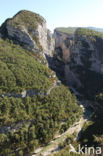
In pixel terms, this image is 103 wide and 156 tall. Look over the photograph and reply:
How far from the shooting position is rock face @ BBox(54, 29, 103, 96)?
379 ft

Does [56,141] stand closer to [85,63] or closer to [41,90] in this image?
[41,90]

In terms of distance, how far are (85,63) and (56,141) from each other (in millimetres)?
75764

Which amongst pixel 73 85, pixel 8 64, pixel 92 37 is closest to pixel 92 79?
pixel 73 85

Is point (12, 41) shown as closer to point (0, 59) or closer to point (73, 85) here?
point (0, 59)

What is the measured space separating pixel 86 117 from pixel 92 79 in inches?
1519

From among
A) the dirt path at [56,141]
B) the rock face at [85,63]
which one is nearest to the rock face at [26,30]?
the rock face at [85,63]

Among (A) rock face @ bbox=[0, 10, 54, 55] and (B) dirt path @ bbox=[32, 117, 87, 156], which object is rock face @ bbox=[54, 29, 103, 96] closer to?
(A) rock face @ bbox=[0, 10, 54, 55]

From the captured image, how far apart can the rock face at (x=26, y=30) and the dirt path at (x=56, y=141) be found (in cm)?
6090

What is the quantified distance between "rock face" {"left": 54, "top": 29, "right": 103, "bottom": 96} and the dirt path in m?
37.4

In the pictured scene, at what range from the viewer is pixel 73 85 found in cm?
12925

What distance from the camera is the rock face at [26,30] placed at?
10475 cm

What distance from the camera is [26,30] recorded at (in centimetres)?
10812

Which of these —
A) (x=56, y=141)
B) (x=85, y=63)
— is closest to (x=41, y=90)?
(x=56, y=141)

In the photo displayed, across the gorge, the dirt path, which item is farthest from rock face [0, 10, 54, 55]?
the dirt path
